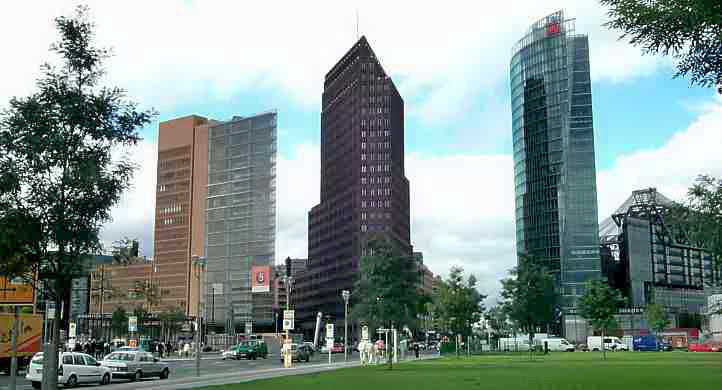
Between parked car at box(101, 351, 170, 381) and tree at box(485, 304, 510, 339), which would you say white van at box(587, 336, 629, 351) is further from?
parked car at box(101, 351, 170, 381)

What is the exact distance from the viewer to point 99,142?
2188cm

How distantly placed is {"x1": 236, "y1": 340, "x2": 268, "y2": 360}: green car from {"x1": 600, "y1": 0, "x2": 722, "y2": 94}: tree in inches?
2638

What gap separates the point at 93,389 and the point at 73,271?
56.0 ft

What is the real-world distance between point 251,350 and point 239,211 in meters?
94.7

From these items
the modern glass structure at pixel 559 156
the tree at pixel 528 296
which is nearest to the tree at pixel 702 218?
the tree at pixel 528 296

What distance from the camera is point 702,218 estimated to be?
26.1 metres

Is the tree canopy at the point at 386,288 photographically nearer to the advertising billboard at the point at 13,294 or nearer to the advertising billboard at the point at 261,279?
the advertising billboard at the point at 13,294

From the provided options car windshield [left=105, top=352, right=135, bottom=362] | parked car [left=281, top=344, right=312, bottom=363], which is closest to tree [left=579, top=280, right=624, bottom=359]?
parked car [left=281, top=344, right=312, bottom=363]

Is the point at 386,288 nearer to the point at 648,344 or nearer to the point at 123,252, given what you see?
the point at 123,252

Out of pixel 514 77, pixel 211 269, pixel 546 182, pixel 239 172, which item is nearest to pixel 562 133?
pixel 546 182

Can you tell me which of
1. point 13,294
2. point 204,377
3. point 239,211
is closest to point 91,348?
point 13,294

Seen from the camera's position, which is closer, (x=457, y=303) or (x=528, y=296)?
(x=457, y=303)

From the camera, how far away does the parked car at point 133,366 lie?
4272 cm

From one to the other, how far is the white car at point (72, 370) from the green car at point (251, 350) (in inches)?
1512
